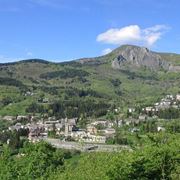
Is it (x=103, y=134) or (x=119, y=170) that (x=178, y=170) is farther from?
(x=103, y=134)

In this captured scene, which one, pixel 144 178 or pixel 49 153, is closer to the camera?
pixel 144 178

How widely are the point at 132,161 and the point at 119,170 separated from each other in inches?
86.3

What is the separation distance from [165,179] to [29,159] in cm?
2080

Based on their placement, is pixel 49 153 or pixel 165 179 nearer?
pixel 165 179

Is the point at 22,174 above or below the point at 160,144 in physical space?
below

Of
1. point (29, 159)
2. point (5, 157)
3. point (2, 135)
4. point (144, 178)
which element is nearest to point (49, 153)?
point (29, 159)

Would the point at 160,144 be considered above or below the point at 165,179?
above

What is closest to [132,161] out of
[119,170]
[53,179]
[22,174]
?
[119,170]

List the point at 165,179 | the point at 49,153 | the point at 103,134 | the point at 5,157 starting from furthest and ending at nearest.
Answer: the point at 103,134 < the point at 49,153 < the point at 5,157 < the point at 165,179

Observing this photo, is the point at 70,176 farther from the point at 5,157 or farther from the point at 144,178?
the point at 5,157

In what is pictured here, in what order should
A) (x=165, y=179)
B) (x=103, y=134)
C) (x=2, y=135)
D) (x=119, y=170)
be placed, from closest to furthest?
(x=119, y=170)
(x=165, y=179)
(x=2, y=135)
(x=103, y=134)

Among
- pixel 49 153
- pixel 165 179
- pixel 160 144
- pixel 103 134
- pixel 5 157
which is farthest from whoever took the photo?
pixel 103 134

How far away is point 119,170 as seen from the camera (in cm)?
3922

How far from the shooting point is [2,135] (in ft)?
602
